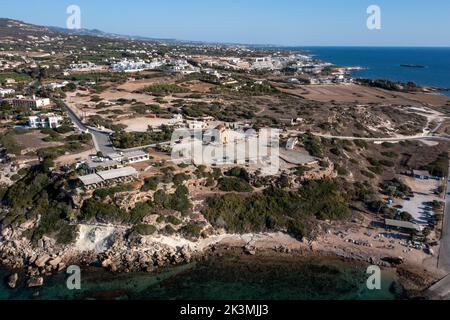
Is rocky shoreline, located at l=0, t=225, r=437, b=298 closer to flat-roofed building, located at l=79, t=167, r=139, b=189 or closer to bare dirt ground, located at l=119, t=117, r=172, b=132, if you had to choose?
flat-roofed building, located at l=79, t=167, r=139, b=189

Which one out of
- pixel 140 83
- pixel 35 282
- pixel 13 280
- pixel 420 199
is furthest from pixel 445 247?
pixel 140 83

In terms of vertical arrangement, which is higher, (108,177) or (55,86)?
(55,86)

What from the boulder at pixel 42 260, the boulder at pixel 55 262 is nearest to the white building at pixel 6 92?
the boulder at pixel 42 260

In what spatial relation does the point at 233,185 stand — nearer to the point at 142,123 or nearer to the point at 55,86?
the point at 142,123

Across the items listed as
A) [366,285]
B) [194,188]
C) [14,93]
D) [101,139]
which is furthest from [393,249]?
[14,93]

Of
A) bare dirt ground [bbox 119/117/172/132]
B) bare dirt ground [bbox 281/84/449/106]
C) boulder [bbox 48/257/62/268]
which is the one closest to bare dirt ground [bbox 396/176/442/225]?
boulder [bbox 48/257/62/268]

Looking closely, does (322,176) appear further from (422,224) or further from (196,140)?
(196,140)

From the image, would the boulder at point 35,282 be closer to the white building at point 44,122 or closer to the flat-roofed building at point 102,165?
the flat-roofed building at point 102,165
